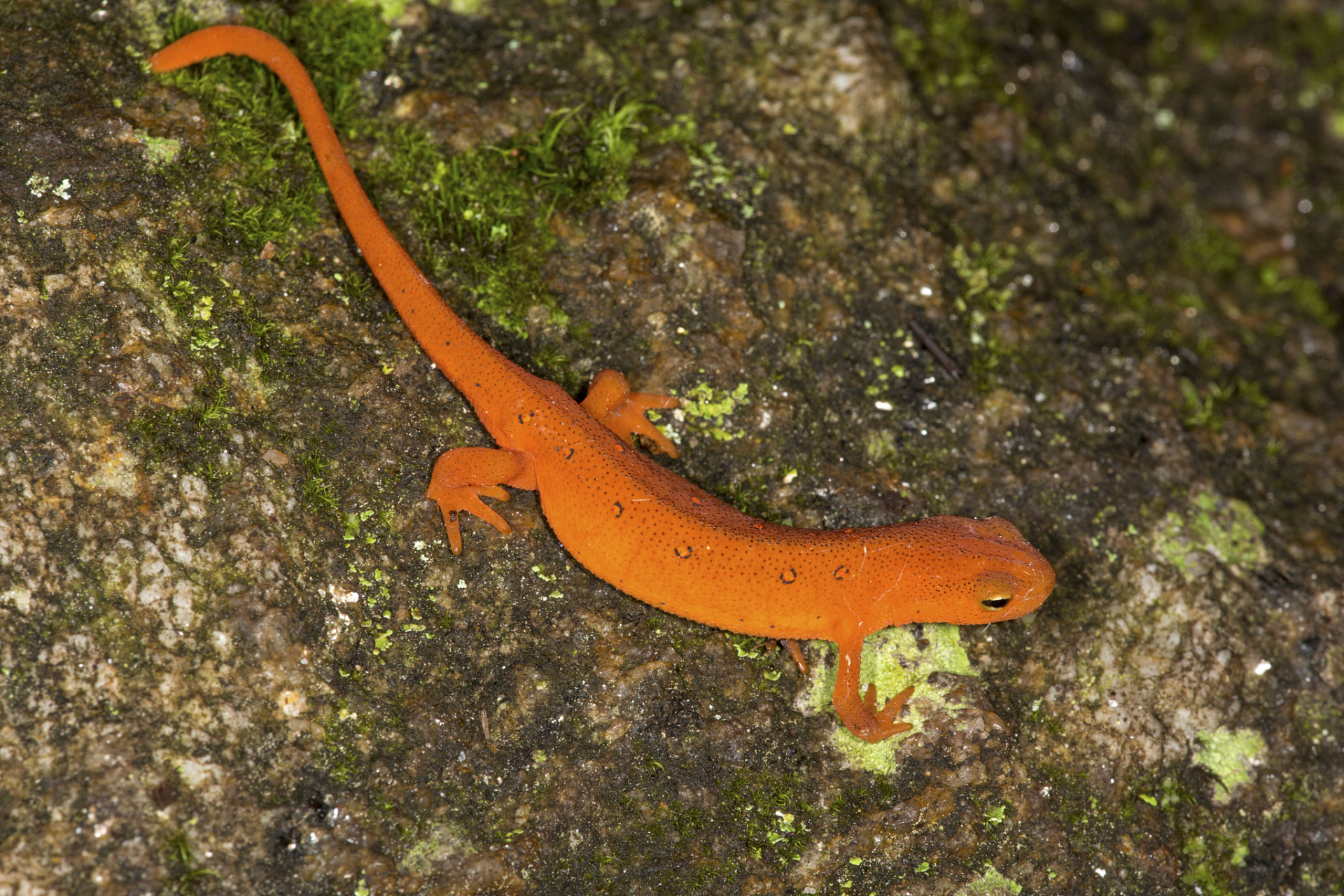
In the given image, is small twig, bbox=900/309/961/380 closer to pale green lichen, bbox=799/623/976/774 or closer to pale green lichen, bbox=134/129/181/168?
pale green lichen, bbox=799/623/976/774

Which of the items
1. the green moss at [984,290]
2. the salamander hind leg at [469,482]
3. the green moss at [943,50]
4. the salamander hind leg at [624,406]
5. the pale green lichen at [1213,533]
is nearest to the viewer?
the salamander hind leg at [469,482]

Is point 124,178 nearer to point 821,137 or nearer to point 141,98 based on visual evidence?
point 141,98

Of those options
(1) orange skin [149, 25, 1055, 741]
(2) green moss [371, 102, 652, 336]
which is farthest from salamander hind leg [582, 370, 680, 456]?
(2) green moss [371, 102, 652, 336]

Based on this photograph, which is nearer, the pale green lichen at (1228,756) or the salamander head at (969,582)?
the salamander head at (969,582)

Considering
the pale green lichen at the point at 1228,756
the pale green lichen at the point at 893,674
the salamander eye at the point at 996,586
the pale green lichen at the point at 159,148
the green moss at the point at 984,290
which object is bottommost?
the pale green lichen at the point at 1228,756

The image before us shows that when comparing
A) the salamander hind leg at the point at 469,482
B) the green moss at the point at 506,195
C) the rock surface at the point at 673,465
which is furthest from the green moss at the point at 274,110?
the salamander hind leg at the point at 469,482

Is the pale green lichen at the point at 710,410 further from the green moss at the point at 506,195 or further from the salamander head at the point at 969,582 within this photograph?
the salamander head at the point at 969,582

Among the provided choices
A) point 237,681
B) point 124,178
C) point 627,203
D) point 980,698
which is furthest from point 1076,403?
point 124,178
